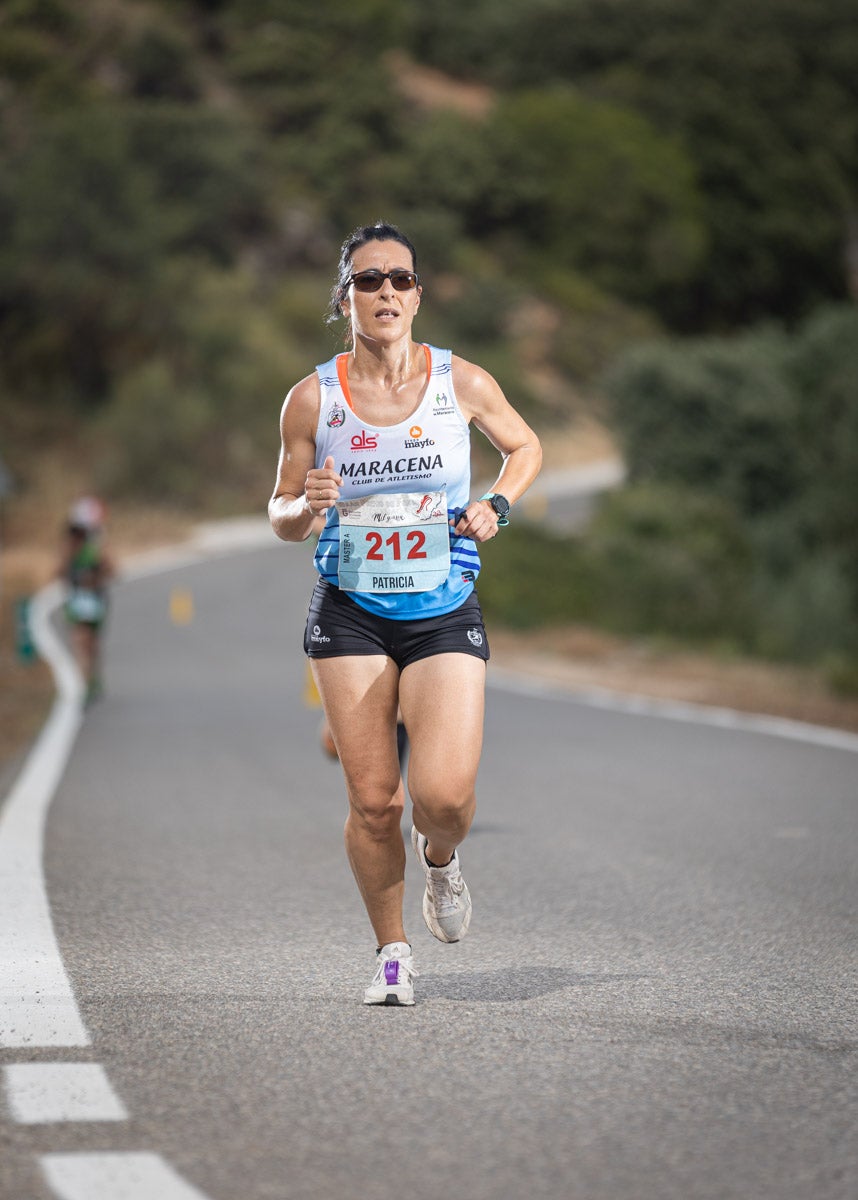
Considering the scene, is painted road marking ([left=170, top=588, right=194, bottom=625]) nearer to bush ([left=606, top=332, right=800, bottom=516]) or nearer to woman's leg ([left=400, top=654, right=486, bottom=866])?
bush ([left=606, top=332, right=800, bottom=516])

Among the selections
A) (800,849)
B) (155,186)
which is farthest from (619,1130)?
(155,186)

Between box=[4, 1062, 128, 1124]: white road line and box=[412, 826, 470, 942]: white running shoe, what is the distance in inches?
51.6

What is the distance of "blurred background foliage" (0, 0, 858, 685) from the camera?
3878 cm

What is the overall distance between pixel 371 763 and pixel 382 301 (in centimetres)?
131

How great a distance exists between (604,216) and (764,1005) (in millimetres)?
86580

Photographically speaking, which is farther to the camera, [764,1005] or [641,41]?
[641,41]

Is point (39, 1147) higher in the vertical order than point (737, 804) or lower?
lower

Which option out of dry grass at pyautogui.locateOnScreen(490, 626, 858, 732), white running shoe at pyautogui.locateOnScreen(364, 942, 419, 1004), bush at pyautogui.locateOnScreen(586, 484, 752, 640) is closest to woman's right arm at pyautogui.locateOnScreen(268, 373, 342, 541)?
white running shoe at pyautogui.locateOnScreen(364, 942, 419, 1004)

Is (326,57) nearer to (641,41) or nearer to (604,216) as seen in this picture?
(604,216)

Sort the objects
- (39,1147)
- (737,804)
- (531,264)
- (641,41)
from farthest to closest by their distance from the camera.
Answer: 1. (641,41)
2. (531,264)
3. (737,804)
4. (39,1147)

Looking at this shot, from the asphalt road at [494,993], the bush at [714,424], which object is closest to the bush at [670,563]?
the bush at [714,424]

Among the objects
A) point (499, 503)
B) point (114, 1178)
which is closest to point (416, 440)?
point (499, 503)

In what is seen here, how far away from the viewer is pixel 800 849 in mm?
9047

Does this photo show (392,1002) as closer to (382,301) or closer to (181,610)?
(382,301)
